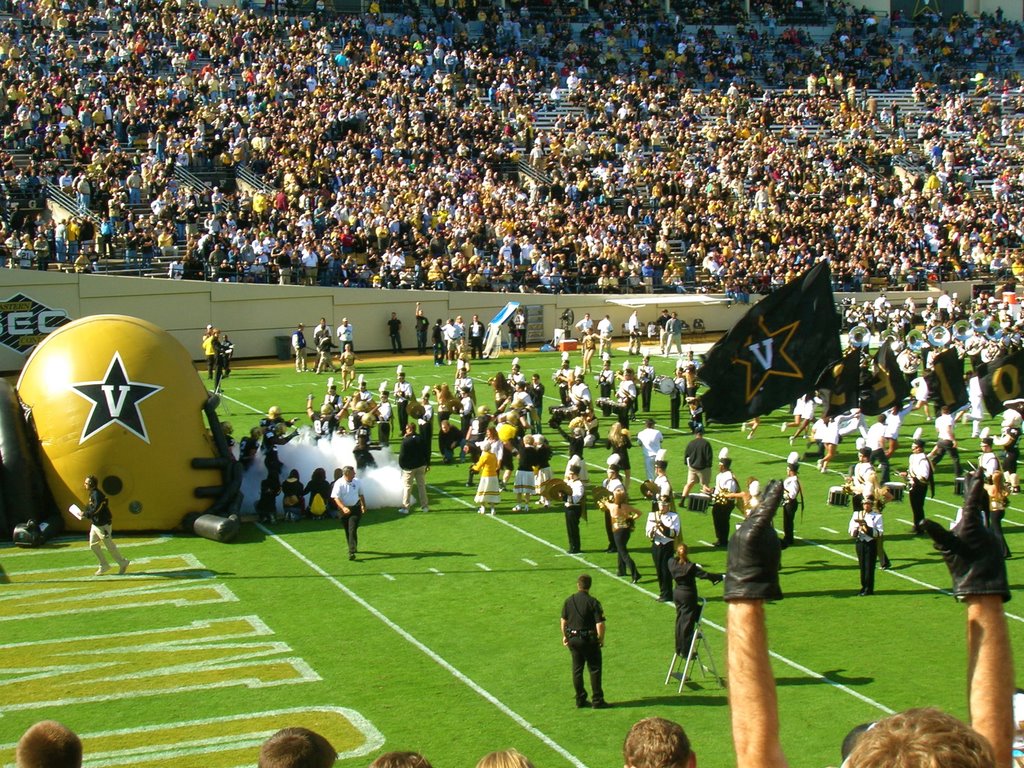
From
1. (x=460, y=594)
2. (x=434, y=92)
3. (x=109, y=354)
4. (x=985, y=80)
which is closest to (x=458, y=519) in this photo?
(x=460, y=594)

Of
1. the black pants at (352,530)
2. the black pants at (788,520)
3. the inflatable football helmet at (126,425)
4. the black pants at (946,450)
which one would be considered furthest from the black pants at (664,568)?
the black pants at (946,450)

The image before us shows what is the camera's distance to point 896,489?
21.2m

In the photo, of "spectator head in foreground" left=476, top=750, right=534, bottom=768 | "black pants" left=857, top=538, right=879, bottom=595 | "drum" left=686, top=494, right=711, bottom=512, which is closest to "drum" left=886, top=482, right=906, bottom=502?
"drum" left=686, top=494, right=711, bottom=512

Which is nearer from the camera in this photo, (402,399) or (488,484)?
(488,484)

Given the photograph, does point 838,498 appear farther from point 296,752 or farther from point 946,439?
point 296,752

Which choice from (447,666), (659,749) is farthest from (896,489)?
(659,749)

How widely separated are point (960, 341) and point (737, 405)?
2361 centimetres

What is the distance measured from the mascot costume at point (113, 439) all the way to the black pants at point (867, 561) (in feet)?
28.6

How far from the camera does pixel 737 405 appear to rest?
42.7 feet

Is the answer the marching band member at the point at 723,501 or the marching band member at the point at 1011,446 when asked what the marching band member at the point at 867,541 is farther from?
the marching band member at the point at 1011,446

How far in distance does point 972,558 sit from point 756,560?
58 cm

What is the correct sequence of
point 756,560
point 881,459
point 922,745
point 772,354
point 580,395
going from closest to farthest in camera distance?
1. point 922,745
2. point 756,560
3. point 772,354
4. point 881,459
5. point 580,395

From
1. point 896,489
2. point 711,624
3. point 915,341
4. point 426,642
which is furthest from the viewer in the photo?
point 915,341

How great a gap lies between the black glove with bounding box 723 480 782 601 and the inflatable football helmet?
16.7m
